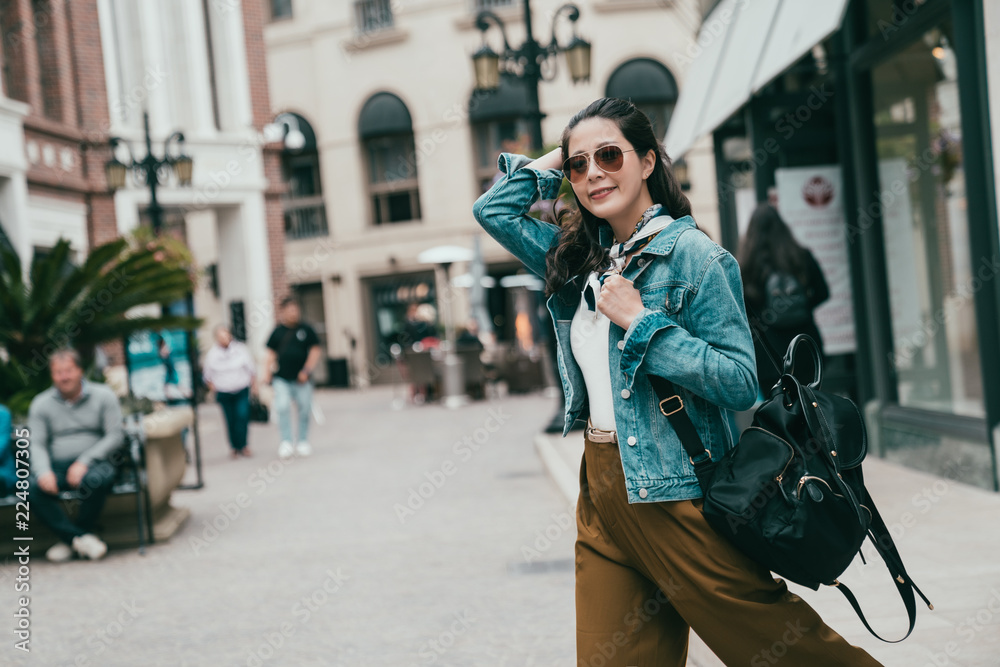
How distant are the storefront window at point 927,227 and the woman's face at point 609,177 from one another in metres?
5.09

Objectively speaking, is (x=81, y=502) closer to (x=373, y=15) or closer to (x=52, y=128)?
(x=52, y=128)

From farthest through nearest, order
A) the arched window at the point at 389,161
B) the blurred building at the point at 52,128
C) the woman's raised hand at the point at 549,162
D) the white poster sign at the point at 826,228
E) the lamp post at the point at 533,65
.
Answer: the arched window at the point at 389,161 → the blurred building at the point at 52,128 → the lamp post at the point at 533,65 → the white poster sign at the point at 826,228 → the woman's raised hand at the point at 549,162

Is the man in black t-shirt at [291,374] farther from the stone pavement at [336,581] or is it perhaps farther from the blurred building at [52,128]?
the blurred building at [52,128]

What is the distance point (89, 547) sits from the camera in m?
6.89

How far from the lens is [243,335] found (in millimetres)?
21562

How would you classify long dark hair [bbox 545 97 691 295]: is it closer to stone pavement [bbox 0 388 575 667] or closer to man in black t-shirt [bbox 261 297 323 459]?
stone pavement [bbox 0 388 575 667]

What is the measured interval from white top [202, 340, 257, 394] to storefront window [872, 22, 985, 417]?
8035 mm

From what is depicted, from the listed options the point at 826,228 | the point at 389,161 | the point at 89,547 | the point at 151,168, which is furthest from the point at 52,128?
the point at 389,161

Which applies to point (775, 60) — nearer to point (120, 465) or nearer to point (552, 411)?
point (120, 465)

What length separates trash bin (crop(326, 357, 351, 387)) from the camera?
29953 mm

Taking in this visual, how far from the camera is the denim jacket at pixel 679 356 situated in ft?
7.19

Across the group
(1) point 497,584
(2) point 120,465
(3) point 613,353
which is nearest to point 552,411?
Result: (2) point 120,465

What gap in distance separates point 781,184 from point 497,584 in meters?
4.36

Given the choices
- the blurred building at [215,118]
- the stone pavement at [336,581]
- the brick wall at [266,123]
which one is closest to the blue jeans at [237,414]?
the stone pavement at [336,581]
